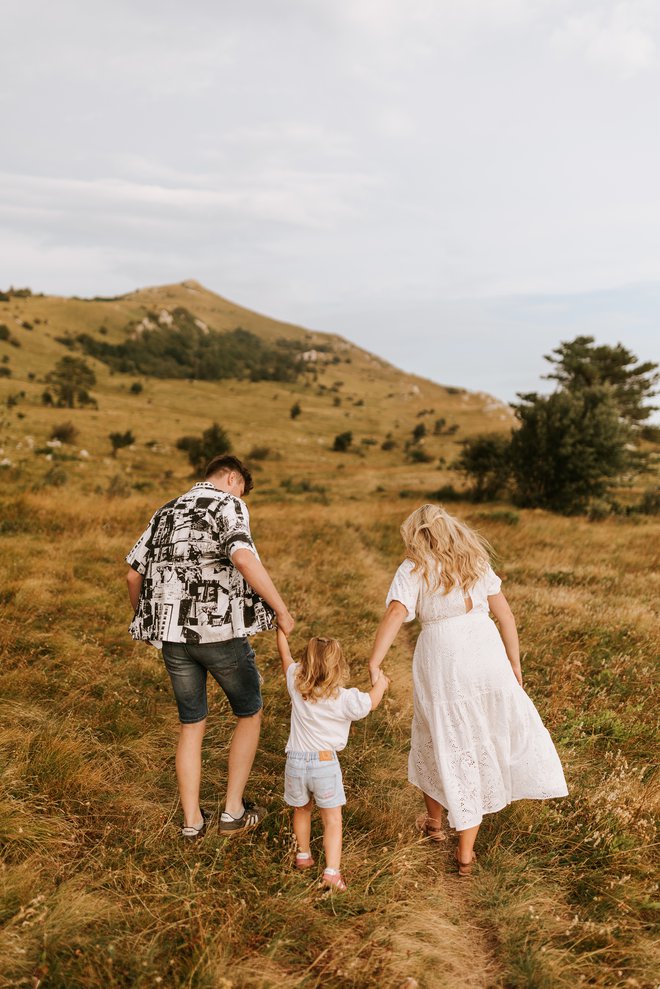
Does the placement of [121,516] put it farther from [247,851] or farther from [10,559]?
[247,851]

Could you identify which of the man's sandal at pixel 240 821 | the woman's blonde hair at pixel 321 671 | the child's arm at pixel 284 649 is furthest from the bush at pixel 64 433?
the woman's blonde hair at pixel 321 671

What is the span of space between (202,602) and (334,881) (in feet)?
5.98

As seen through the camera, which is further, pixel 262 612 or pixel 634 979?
pixel 262 612

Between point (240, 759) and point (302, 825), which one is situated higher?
point (240, 759)

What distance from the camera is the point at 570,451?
2052 centimetres

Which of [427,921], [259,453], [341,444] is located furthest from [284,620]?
[341,444]

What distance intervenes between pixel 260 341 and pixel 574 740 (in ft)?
570

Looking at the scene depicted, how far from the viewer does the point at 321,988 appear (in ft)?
9.30

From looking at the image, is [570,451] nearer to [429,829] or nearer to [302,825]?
[429,829]

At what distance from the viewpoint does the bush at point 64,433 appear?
33.8m

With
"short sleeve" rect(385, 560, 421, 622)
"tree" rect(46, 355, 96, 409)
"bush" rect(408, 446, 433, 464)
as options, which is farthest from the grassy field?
"tree" rect(46, 355, 96, 409)

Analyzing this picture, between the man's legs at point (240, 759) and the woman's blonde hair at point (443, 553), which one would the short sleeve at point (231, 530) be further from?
the man's legs at point (240, 759)

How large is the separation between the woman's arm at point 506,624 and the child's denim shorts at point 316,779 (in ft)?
4.61

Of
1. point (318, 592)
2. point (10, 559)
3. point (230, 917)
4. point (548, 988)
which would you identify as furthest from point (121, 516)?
point (548, 988)
